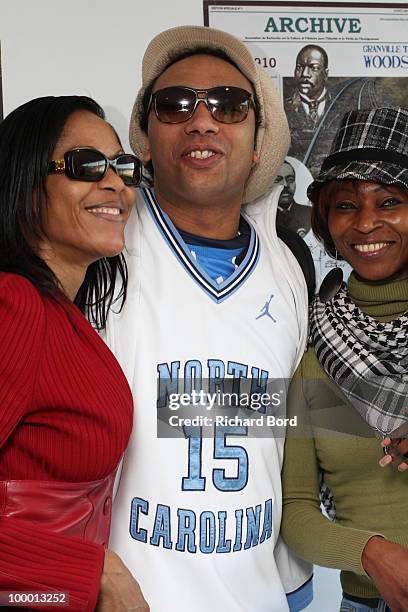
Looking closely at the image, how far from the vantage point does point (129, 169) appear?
149 centimetres

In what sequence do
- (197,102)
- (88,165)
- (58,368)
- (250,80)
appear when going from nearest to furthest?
(58,368)
(88,165)
(197,102)
(250,80)

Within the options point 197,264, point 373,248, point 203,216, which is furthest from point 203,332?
point 373,248

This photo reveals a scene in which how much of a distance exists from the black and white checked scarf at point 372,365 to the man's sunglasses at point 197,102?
1.62ft

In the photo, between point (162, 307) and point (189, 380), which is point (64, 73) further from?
point (189, 380)

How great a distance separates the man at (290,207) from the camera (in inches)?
85.4

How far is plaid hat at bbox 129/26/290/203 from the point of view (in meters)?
1.82

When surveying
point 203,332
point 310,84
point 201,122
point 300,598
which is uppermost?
point 310,84

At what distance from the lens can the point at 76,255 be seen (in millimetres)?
1456

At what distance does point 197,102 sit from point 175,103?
0.15 ft

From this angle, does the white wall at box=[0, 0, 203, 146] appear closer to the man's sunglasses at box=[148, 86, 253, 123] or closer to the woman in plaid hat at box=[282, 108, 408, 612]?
the man's sunglasses at box=[148, 86, 253, 123]

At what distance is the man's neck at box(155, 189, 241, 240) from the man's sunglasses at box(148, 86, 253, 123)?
18cm

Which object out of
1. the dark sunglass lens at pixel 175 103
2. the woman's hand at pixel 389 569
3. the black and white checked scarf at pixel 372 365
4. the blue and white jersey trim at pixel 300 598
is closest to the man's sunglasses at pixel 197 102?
the dark sunglass lens at pixel 175 103

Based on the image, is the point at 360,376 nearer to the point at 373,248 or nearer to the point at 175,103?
the point at 373,248

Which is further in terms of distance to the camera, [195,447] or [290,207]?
[290,207]
